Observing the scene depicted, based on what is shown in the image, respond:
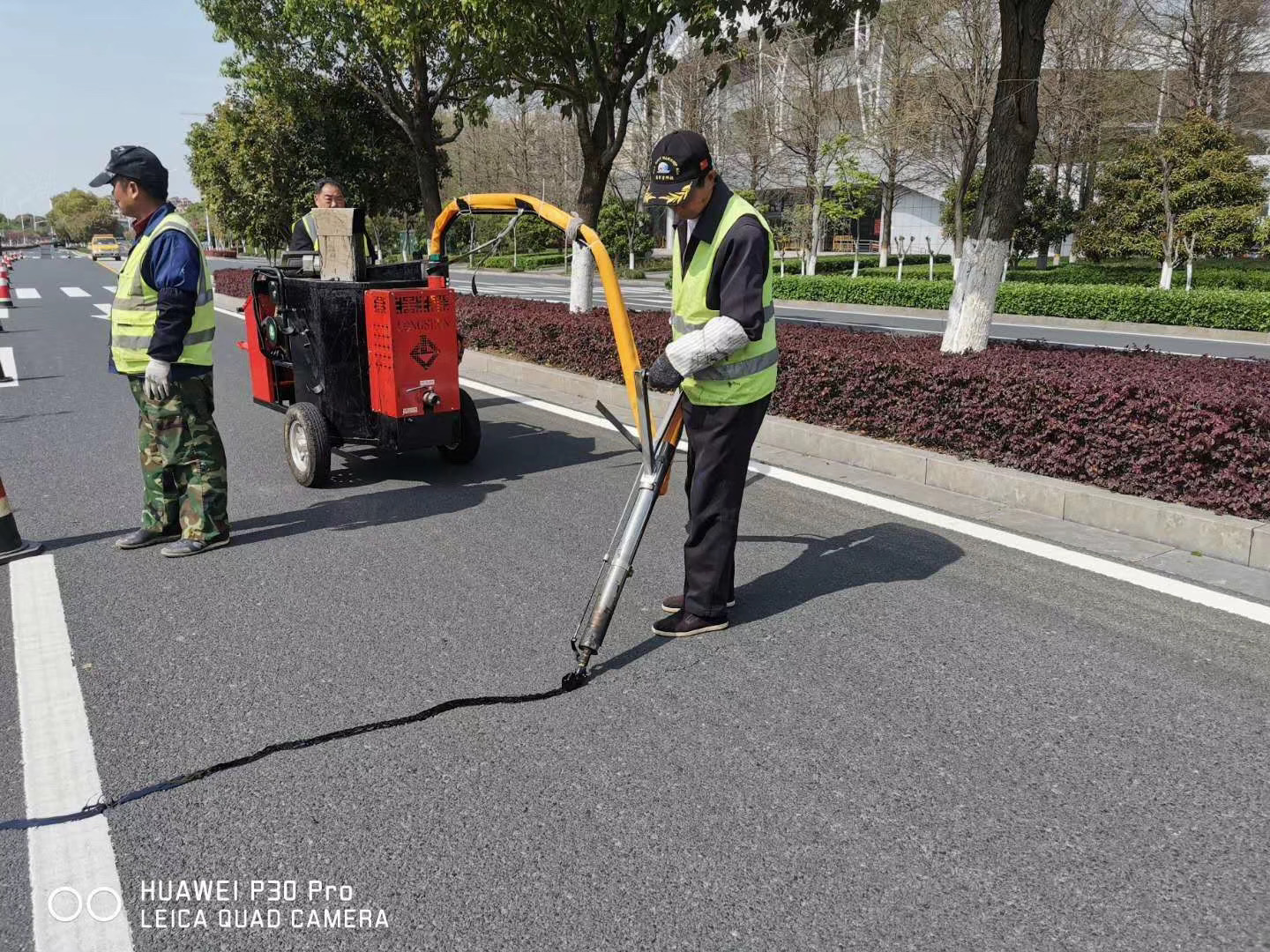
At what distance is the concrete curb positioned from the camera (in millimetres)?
4414

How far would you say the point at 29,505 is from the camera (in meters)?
5.67

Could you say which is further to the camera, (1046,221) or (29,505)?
(1046,221)

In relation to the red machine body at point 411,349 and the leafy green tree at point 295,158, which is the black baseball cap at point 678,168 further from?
the leafy green tree at point 295,158

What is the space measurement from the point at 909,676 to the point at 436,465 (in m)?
4.06

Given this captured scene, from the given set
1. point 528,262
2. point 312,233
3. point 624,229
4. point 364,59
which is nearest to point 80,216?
point 528,262

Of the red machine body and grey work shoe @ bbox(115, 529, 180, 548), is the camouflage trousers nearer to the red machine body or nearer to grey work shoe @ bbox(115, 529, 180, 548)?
grey work shoe @ bbox(115, 529, 180, 548)

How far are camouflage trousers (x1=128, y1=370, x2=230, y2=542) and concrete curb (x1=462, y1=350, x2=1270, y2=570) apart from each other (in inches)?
139

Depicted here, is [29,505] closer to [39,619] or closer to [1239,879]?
[39,619]

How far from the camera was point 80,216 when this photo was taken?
123 metres

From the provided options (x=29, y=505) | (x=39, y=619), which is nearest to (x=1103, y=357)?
(x=39, y=619)

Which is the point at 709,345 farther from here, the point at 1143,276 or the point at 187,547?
the point at 1143,276

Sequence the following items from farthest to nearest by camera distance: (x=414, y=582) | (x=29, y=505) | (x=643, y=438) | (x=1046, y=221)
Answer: (x=1046, y=221) < (x=29, y=505) < (x=414, y=582) < (x=643, y=438)

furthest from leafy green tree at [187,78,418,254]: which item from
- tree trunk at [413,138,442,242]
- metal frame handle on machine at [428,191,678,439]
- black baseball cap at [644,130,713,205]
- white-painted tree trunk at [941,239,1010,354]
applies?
black baseball cap at [644,130,713,205]

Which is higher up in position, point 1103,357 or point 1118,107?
point 1118,107
